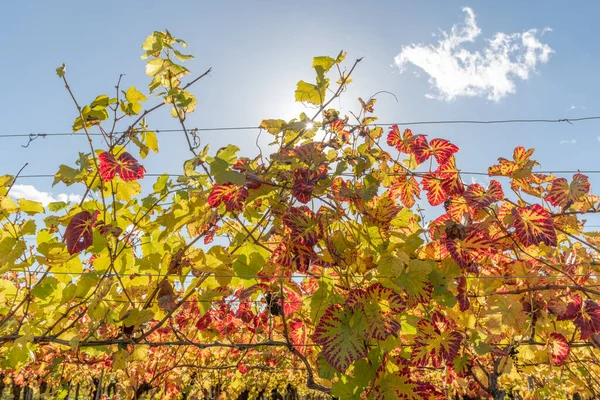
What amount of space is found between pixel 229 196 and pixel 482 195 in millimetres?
1026

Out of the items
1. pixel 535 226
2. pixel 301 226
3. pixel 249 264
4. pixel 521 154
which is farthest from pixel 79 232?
pixel 521 154

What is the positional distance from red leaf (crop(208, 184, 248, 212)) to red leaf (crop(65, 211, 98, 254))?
47cm

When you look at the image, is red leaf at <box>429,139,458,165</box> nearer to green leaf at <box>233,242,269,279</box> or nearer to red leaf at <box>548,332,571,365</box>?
green leaf at <box>233,242,269,279</box>

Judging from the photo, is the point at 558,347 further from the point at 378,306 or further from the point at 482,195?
the point at 378,306

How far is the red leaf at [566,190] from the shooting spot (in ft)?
5.36

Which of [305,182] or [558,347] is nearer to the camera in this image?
[305,182]

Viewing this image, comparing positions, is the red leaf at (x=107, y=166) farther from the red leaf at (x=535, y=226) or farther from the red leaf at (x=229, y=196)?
the red leaf at (x=535, y=226)

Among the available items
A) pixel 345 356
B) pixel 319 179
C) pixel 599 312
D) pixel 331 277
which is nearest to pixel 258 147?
pixel 319 179

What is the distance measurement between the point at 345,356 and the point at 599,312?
4.12 ft

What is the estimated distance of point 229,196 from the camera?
1456mm

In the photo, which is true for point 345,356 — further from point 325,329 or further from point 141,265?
point 141,265

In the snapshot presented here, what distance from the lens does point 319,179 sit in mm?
1465

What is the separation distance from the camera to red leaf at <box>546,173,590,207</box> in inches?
64.3

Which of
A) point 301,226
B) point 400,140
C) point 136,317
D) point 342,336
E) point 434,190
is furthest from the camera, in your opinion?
point 400,140
